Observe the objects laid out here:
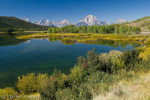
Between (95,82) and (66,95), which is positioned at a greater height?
(95,82)

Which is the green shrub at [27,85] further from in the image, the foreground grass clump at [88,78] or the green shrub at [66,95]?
the green shrub at [66,95]

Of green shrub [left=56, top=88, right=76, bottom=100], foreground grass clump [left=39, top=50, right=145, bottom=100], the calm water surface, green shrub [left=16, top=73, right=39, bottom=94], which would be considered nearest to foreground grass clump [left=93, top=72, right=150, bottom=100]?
foreground grass clump [left=39, top=50, right=145, bottom=100]

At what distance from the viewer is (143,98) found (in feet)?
22.6

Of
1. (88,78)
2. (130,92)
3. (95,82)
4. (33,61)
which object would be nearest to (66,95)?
(95,82)

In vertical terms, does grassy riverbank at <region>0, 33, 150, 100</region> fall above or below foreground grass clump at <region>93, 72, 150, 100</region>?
below

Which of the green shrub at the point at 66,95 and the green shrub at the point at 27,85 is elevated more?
the green shrub at the point at 66,95

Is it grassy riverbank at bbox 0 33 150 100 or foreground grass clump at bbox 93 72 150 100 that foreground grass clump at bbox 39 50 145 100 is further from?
foreground grass clump at bbox 93 72 150 100

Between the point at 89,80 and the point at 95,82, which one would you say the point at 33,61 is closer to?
the point at 89,80

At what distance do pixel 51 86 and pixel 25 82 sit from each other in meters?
11.2

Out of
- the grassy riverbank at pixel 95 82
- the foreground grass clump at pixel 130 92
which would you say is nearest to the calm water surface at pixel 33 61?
the grassy riverbank at pixel 95 82

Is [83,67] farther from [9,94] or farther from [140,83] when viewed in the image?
[9,94]

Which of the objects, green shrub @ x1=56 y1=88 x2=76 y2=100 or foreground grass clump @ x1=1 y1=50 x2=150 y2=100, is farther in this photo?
green shrub @ x1=56 y1=88 x2=76 y2=100

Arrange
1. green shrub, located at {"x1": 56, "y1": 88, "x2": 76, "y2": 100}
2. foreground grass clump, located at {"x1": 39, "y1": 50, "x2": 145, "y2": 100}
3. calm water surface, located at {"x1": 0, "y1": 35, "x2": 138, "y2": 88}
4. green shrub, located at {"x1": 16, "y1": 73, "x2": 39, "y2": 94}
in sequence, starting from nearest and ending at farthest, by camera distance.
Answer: green shrub, located at {"x1": 56, "y1": 88, "x2": 76, "y2": 100}, foreground grass clump, located at {"x1": 39, "y1": 50, "x2": 145, "y2": 100}, green shrub, located at {"x1": 16, "y1": 73, "x2": 39, "y2": 94}, calm water surface, located at {"x1": 0, "y1": 35, "x2": 138, "y2": 88}

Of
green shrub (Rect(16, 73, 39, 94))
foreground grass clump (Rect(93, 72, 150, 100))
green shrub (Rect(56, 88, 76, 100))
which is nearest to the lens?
foreground grass clump (Rect(93, 72, 150, 100))
